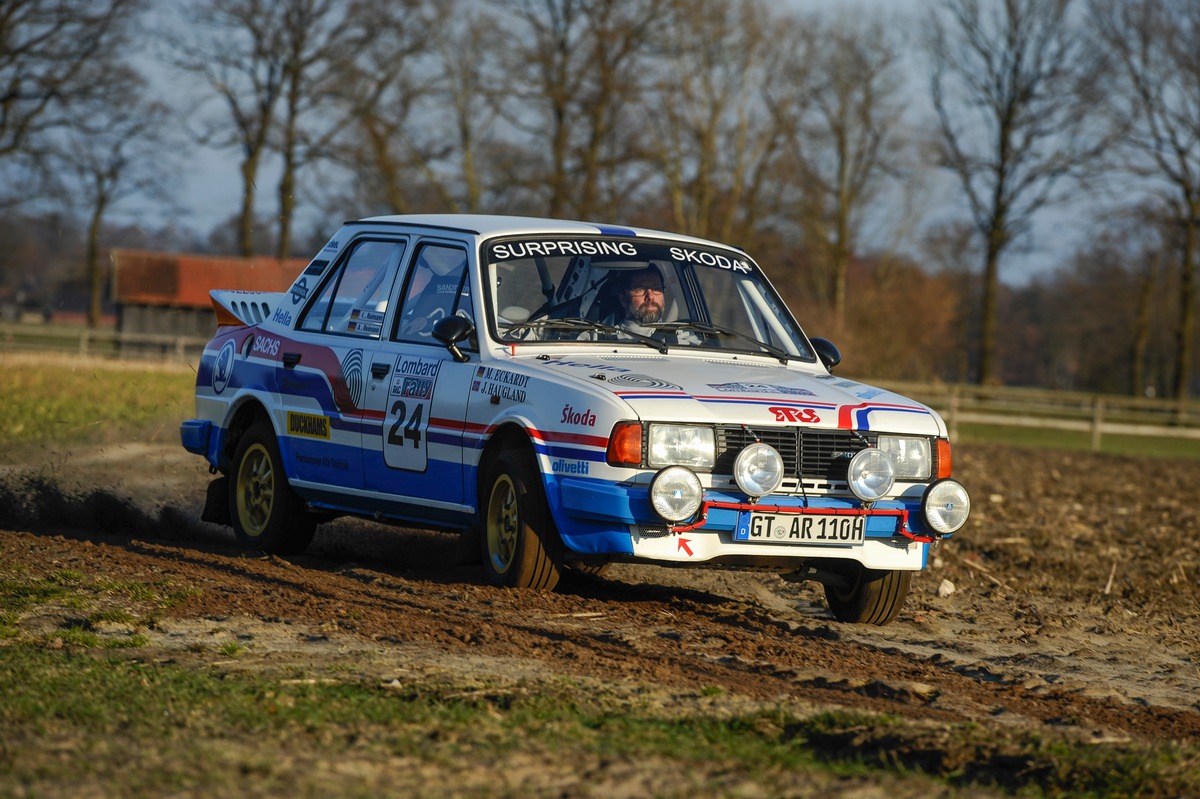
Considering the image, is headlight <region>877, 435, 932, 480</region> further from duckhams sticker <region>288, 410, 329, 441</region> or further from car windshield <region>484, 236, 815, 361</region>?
duckhams sticker <region>288, 410, 329, 441</region>

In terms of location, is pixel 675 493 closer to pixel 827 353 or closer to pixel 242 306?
pixel 827 353

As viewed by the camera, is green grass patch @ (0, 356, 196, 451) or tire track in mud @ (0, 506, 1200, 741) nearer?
tire track in mud @ (0, 506, 1200, 741)

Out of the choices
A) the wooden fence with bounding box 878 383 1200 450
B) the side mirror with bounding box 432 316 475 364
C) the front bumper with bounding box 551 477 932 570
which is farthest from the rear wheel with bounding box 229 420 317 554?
the wooden fence with bounding box 878 383 1200 450

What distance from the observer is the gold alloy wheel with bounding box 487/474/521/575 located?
7.01 m

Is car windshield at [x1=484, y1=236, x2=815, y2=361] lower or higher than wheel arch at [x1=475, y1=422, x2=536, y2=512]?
higher

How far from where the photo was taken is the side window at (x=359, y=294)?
27.6ft

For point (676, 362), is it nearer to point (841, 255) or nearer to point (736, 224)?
point (736, 224)

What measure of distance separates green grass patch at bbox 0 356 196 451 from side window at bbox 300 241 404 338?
3814mm

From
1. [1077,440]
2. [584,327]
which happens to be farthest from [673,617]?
[1077,440]

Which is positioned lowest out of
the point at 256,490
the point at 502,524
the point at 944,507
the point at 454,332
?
the point at 256,490

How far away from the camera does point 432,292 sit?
8117 mm

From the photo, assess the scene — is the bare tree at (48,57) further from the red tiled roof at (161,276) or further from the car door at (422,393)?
the car door at (422,393)

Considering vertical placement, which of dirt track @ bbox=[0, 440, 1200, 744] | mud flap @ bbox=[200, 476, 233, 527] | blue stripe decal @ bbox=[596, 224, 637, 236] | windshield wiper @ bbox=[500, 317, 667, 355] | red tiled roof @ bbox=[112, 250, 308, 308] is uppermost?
red tiled roof @ bbox=[112, 250, 308, 308]

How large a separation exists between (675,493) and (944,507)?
4.64ft
